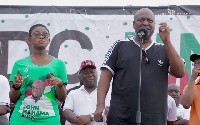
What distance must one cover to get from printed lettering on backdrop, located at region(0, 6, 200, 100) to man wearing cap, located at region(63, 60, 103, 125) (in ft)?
5.46

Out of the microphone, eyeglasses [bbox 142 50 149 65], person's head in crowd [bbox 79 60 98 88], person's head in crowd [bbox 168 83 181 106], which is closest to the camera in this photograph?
the microphone

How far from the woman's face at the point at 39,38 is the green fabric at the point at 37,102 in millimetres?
258

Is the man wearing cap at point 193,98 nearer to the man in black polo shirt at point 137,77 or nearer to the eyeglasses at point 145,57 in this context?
the man in black polo shirt at point 137,77

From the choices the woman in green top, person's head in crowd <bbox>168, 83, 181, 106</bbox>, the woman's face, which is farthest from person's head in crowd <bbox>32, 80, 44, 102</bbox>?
person's head in crowd <bbox>168, 83, 181, 106</bbox>

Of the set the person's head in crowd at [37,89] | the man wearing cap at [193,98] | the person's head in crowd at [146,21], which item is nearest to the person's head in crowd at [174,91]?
the man wearing cap at [193,98]

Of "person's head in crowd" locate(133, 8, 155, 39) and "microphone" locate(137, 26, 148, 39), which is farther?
"person's head in crowd" locate(133, 8, 155, 39)

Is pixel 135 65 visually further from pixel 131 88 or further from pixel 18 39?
pixel 18 39

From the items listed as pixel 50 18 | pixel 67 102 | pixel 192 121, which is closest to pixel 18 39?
pixel 50 18

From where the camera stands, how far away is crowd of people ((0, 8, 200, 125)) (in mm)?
4551

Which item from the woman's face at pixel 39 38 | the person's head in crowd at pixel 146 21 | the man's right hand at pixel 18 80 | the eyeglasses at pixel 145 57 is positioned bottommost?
the man's right hand at pixel 18 80

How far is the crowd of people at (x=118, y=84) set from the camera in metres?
4.55

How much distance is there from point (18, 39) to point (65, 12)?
39.6 inches

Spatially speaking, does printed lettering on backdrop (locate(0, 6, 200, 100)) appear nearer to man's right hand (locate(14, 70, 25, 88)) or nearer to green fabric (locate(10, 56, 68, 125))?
green fabric (locate(10, 56, 68, 125))

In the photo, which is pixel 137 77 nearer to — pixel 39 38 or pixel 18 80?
pixel 18 80
